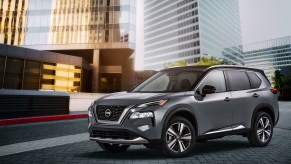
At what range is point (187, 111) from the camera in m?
4.81

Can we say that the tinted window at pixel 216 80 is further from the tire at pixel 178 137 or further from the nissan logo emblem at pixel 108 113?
the nissan logo emblem at pixel 108 113

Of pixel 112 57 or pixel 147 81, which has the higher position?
pixel 112 57

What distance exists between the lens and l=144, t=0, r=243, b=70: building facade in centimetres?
11481

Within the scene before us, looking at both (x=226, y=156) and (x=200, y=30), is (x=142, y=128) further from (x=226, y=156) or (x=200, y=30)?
(x=200, y=30)

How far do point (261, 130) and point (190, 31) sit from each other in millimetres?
114451

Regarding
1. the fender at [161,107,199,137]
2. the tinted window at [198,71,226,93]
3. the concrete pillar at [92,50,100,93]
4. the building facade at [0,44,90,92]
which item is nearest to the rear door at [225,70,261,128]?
the tinted window at [198,71,226,93]

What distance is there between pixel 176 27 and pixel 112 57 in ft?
288

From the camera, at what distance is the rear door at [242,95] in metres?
5.78

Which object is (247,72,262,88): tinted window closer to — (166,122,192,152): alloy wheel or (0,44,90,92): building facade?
(166,122,192,152): alloy wheel

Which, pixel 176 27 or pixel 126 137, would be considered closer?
pixel 126 137

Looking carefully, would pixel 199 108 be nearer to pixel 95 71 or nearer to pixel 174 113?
pixel 174 113

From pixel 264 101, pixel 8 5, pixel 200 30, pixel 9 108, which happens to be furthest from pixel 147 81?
pixel 200 30

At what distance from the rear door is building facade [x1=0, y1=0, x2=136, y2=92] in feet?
117

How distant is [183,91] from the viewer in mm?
5012
